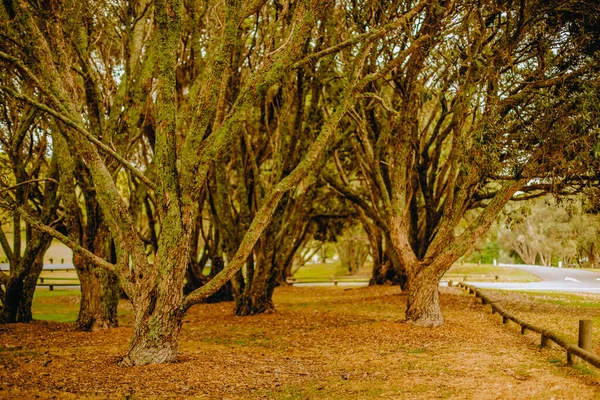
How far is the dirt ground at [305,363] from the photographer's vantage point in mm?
7922

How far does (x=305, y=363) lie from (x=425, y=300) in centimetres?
470

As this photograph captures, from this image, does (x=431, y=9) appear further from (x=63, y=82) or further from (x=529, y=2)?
(x=63, y=82)

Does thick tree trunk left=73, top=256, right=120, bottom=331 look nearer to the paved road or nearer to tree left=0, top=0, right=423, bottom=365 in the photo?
tree left=0, top=0, right=423, bottom=365

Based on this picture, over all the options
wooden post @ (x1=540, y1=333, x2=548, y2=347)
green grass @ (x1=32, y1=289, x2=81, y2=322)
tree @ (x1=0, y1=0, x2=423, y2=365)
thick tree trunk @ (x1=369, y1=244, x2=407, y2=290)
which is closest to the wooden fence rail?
wooden post @ (x1=540, y1=333, x2=548, y2=347)

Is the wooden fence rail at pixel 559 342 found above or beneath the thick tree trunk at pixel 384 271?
beneath

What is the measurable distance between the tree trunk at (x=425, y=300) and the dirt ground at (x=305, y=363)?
0.28 m

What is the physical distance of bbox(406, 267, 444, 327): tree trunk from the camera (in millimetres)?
13766

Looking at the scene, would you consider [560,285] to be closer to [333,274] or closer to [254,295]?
[254,295]

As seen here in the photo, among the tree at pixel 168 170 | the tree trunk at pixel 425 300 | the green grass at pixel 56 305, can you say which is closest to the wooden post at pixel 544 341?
the tree trunk at pixel 425 300

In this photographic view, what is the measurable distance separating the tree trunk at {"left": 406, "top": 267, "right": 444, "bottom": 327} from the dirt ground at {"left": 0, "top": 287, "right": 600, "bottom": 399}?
28 centimetres

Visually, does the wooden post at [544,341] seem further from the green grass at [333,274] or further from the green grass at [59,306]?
the green grass at [333,274]

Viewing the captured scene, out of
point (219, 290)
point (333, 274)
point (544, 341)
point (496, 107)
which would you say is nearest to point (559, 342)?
point (544, 341)

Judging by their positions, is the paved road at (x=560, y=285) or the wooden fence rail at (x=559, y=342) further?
the paved road at (x=560, y=285)

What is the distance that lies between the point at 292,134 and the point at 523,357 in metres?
9.10
